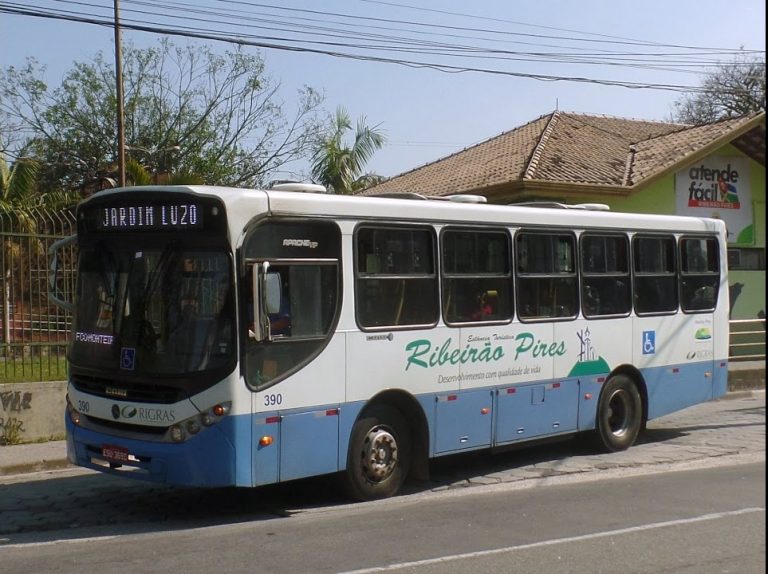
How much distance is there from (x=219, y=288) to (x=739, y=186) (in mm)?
20287

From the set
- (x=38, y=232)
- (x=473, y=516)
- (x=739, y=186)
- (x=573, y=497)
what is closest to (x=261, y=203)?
(x=473, y=516)

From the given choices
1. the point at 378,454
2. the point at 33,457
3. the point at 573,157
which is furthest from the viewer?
the point at 573,157

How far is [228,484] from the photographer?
8.22 meters

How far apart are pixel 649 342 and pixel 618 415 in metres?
1.04

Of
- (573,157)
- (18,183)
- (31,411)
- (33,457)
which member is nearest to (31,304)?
(31,411)

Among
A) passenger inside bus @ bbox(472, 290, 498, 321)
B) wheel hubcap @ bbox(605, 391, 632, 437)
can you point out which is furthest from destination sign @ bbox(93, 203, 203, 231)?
wheel hubcap @ bbox(605, 391, 632, 437)

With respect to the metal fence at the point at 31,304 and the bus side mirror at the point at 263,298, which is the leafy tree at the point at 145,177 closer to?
the metal fence at the point at 31,304

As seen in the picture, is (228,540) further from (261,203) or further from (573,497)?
(573,497)

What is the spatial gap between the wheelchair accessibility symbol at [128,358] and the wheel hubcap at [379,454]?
2321mm

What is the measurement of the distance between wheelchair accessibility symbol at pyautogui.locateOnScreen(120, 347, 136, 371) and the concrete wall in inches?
185

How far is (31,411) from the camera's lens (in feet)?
42.2

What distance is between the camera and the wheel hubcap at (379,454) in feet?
31.0

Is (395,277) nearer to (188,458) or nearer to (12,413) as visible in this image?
(188,458)

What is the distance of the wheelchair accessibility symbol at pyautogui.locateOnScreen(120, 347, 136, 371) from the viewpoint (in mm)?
8633
